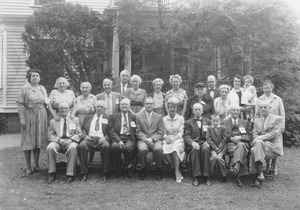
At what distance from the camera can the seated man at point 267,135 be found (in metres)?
5.72

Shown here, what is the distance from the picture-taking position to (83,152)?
19.2 ft

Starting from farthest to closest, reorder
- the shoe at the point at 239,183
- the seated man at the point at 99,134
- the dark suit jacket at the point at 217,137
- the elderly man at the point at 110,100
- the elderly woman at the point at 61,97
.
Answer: the elderly man at the point at 110,100 → the elderly woman at the point at 61,97 → the dark suit jacket at the point at 217,137 → the seated man at the point at 99,134 → the shoe at the point at 239,183

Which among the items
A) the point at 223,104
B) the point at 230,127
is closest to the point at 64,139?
the point at 230,127

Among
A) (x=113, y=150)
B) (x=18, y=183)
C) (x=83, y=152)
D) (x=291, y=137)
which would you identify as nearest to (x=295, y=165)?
(x=291, y=137)

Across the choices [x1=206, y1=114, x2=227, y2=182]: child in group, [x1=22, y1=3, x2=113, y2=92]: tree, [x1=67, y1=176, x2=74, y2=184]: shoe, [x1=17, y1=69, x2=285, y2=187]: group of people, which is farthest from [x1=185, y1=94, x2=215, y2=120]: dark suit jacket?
[x1=22, y1=3, x2=113, y2=92]: tree

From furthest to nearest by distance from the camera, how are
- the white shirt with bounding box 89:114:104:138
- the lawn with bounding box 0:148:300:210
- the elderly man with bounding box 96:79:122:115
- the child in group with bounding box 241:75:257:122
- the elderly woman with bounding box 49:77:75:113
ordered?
the child in group with bounding box 241:75:257:122, the elderly man with bounding box 96:79:122:115, the elderly woman with bounding box 49:77:75:113, the white shirt with bounding box 89:114:104:138, the lawn with bounding box 0:148:300:210

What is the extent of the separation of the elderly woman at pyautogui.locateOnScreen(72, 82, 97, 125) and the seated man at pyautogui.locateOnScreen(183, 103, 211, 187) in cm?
180

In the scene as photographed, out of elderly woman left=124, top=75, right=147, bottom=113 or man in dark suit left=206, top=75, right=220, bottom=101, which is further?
man in dark suit left=206, top=75, right=220, bottom=101

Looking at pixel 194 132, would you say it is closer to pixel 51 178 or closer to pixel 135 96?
pixel 135 96

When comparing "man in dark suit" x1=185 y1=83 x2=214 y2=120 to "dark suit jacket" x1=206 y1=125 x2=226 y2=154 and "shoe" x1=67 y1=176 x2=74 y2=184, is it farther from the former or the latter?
"shoe" x1=67 y1=176 x2=74 y2=184

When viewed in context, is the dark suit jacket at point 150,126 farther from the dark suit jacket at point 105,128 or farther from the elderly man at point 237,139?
the elderly man at point 237,139

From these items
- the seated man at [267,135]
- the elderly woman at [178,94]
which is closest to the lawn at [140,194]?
the seated man at [267,135]

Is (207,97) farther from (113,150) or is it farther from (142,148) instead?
(113,150)

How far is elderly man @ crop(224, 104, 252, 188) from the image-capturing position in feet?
18.6
